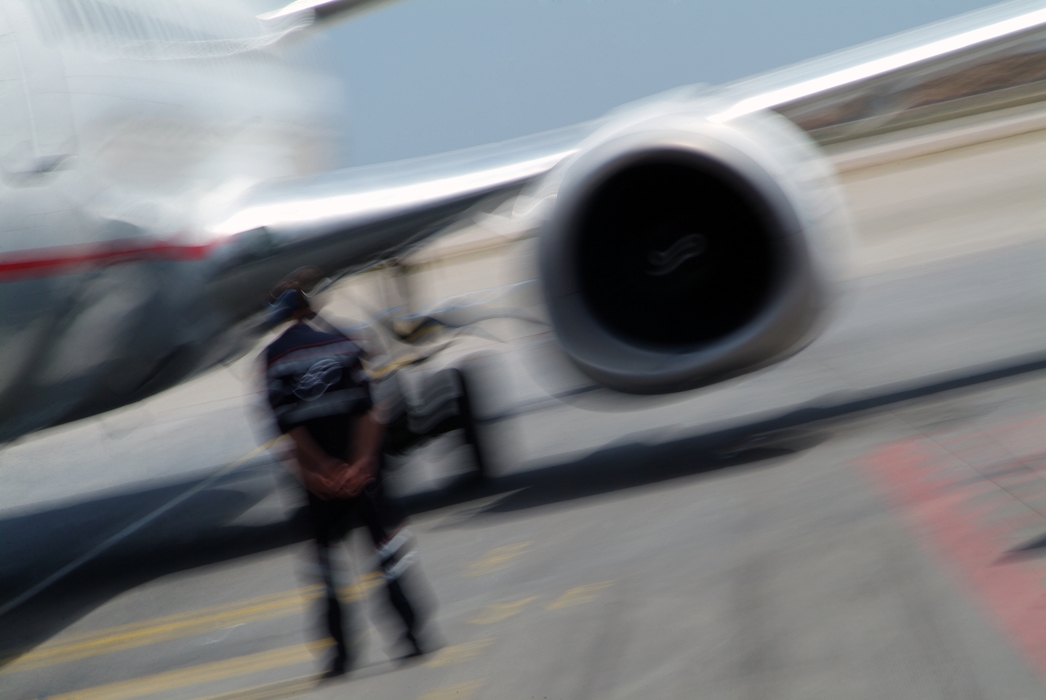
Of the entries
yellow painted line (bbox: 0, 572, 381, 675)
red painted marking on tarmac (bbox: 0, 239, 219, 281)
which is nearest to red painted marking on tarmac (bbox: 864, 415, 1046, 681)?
yellow painted line (bbox: 0, 572, 381, 675)

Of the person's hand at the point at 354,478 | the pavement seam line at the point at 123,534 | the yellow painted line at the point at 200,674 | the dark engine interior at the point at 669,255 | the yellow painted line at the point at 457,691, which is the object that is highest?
the dark engine interior at the point at 669,255

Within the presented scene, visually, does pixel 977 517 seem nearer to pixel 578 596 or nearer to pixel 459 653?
pixel 578 596

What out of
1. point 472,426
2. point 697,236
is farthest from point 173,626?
point 697,236

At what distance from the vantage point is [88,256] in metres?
4.80

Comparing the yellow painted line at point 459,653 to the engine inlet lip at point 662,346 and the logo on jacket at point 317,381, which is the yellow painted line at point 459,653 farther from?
the engine inlet lip at point 662,346

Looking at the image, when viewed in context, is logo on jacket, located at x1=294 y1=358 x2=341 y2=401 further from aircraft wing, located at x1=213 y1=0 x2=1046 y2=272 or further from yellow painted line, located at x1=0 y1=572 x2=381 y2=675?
aircraft wing, located at x1=213 y1=0 x2=1046 y2=272

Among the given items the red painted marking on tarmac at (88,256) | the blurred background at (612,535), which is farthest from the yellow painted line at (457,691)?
the red painted marking on tarmac at (88,256)

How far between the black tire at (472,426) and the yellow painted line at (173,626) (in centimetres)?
152

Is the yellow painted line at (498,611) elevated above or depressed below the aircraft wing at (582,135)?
below

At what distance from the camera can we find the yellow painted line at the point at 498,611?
4.15 m

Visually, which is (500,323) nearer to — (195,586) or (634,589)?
(195,586)

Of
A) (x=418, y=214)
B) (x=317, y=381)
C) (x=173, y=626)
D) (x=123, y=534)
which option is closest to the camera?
(x=317, y=381)

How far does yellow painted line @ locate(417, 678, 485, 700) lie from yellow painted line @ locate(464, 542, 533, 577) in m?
1.19

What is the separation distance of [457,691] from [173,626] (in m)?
2.09
